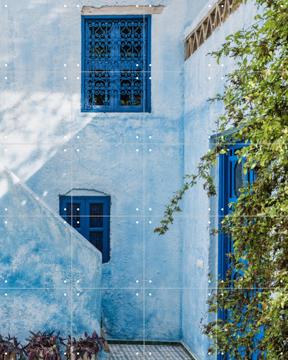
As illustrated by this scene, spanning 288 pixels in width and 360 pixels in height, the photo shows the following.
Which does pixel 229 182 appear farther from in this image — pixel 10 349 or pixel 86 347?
pixel 10 349

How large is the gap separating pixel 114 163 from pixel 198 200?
0.43m

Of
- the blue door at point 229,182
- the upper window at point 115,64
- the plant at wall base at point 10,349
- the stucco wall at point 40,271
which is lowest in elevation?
the plant at wall base at point 10,349

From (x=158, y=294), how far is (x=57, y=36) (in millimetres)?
1295

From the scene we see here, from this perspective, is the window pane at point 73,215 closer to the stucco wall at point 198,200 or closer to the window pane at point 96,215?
the window pane at point 96,215

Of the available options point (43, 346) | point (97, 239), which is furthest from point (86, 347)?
point (97, 239)

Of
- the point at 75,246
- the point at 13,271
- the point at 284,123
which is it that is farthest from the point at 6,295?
the point at 284,123

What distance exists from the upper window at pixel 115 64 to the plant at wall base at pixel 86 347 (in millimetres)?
1069

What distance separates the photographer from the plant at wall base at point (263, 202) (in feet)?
8.72

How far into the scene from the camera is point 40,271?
386 cm

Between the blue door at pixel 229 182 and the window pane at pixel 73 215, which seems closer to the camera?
the blue door at pixel 229 182

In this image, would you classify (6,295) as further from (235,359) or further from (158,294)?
(235,359)

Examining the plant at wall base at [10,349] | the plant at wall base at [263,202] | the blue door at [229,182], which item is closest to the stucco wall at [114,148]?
the blue door at [229,182]

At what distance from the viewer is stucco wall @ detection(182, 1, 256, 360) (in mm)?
3715

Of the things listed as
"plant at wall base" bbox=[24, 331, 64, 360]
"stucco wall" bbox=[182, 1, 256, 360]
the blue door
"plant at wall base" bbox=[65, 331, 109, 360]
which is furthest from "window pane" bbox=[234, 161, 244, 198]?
"plant at wall base" bbox=[24, 331, 64, 360]
